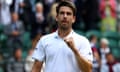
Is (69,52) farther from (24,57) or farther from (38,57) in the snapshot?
(24,57)

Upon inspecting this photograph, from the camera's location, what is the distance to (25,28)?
14.7 metres

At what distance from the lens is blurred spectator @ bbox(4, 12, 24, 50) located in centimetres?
1345

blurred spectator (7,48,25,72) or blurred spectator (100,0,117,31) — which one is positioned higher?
blurred spectator (100,0,117,31)

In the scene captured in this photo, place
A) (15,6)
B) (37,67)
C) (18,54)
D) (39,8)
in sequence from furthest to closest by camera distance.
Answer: (39,8)
(15,6)
(18,54)
(37,67)

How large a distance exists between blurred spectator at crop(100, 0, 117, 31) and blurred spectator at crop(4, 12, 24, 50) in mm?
3157

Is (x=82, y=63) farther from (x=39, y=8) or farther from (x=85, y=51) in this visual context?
(x=39, y=8)

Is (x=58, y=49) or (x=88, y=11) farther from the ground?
(x=58, y=49)

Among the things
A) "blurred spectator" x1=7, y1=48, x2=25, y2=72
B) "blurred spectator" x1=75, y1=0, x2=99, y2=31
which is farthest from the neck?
"blurred spectator" x1=75, y1=0, x2=99, y2=31

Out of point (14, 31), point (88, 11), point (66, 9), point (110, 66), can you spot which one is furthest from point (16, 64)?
point (66, 9)

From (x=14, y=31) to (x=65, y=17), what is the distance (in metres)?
7.85

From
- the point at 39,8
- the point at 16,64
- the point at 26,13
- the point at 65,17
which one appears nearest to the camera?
the point at 65,17

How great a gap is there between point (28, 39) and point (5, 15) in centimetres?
92

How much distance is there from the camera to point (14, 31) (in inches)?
533

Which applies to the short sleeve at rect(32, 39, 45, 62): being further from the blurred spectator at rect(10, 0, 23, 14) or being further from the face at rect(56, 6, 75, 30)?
the blurred spectator at rect(10, 0, 23, 14)
